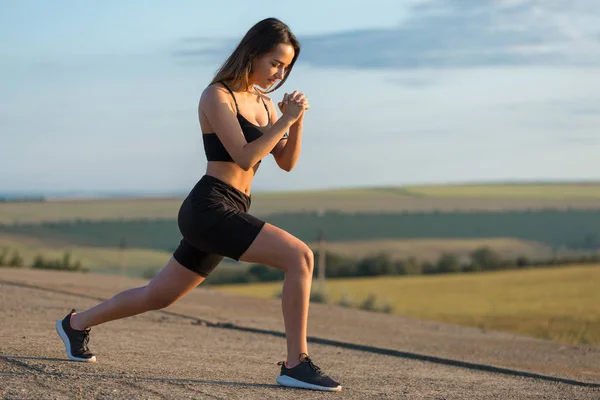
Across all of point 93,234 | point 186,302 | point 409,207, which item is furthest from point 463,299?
point 409,207

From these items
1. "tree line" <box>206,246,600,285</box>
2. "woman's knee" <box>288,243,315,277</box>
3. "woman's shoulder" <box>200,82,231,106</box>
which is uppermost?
"woman's shoulder" <box>200,82,231,106</box>

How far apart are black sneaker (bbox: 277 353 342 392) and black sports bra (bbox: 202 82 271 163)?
1.22 m

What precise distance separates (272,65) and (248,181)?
2.19 feet

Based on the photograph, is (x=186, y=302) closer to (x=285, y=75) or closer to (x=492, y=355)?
(x=492, y=355)

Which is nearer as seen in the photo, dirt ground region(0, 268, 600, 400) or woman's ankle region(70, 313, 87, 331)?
dirt ground region(0, 268, 600, 400)

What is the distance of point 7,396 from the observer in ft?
19.4

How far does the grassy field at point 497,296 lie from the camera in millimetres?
23906

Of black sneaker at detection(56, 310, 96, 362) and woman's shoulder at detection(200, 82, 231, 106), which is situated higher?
woman's shoulder at detection(200, 82, 231, 106)

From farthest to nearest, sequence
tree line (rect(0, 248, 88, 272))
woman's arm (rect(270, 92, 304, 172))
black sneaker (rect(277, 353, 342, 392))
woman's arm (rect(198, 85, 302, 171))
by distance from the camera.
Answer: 1. tree line (rect(0, 248, 88, 272))
2. woman's arm (rect(270, 92, 304, 172))
3. black sneaker (rect(277, 353, 342, 392))
4. woman's arm (rect(198, 85, 302, 171))

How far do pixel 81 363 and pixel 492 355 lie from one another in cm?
509

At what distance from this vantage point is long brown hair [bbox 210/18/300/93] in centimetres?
638

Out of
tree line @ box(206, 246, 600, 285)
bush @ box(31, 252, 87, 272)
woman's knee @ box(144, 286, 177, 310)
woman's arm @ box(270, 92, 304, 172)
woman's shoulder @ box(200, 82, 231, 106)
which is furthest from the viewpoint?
tree line @ box(206, 246, 600, 285)

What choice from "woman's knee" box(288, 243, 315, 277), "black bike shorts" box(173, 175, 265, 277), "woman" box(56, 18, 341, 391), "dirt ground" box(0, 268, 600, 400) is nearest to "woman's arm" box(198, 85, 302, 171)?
"woman" box(56, 18, 341, 391)

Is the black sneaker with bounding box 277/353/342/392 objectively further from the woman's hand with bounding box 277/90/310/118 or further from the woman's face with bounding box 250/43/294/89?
the woman's face with bounding box 250/43/294/89
